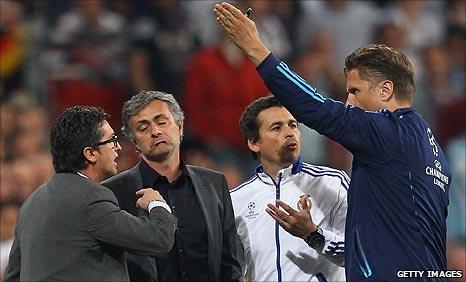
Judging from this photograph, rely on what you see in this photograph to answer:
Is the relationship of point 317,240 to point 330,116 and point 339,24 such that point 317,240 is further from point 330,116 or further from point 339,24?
point 339,24

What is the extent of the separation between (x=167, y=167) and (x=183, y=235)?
1.21 ft

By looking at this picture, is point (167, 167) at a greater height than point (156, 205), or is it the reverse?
point (167, 167)

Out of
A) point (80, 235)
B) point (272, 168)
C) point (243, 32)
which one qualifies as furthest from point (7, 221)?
point (243, 32)

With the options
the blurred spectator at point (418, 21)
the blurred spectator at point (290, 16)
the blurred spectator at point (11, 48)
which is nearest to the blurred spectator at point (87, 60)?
the blurred spectator at point (11, 48)

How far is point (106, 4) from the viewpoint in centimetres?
950

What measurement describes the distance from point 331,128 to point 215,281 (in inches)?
45.1

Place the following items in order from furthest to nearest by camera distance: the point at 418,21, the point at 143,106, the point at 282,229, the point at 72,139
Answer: the point at 418,21, the point at 282,229, the point at 143,106, the point at 72,139

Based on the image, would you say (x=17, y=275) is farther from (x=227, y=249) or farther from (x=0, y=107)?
(x=0, y=107)

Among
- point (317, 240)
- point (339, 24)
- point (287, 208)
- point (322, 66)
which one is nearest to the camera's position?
point (287, 208)

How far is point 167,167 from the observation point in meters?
4.96

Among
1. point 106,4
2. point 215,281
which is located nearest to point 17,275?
point 215,281

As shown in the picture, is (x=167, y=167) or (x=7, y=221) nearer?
(x=167, y=167)

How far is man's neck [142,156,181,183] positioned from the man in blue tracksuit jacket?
100 centimetres

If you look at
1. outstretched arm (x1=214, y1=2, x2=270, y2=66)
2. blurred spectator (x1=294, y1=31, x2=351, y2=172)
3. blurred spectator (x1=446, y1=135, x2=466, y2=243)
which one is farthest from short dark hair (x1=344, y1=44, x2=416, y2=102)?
blurred spectator (x1=294, y1=31, x2=351, y2=172)
